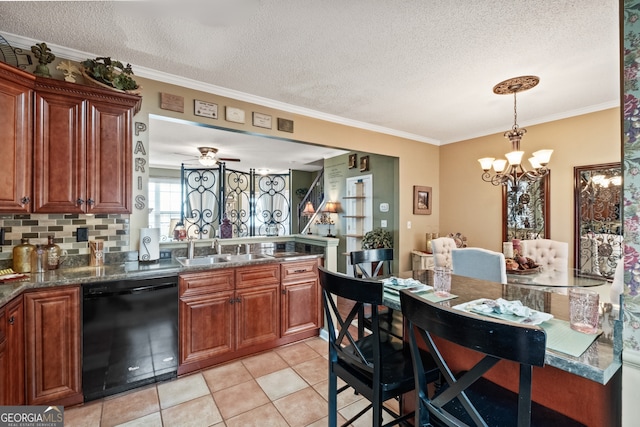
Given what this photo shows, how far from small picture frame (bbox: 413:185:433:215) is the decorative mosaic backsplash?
3.96 m

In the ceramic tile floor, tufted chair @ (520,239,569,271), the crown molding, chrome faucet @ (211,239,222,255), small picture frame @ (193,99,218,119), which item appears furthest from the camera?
chrome faucet @ (211,239,222,255)

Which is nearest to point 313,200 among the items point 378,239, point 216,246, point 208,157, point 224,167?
point 224,167

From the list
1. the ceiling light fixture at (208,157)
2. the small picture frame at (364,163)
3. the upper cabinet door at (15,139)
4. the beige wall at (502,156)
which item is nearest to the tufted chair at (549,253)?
the beige wall at (502,156)

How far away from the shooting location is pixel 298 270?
10.3 ft

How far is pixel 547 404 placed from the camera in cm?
126

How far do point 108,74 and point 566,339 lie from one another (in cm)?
322

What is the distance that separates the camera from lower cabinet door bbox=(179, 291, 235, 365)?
2.46m

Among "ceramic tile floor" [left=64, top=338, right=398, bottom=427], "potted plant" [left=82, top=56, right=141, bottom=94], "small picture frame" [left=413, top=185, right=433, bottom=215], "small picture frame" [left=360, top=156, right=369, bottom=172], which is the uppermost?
"potted plant" [left=82, top=56, right=141, bottom=94]

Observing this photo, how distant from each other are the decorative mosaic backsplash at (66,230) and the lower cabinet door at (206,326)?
2.71ft

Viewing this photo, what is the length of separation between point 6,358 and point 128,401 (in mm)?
835

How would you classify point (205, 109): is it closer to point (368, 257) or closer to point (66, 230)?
point (66, 230)

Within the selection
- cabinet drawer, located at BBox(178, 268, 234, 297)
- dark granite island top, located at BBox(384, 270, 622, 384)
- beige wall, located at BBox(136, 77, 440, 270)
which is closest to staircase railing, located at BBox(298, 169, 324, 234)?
beige wall, located at BBox(136, 77, 440, 270)

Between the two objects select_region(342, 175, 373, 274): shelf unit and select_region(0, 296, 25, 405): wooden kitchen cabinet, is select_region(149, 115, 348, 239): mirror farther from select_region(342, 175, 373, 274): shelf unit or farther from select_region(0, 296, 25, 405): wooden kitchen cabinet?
select_region(0, 296, 25, 405): wooden kitchen cabinet

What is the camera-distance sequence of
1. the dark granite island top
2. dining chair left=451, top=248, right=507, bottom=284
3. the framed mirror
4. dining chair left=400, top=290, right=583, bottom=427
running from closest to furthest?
dining chair left=400, top=290, right=583, bottom=427 → the dark granite island top → dining chair left=451, top=248, right=507, bottom=284 → the framed mirror
